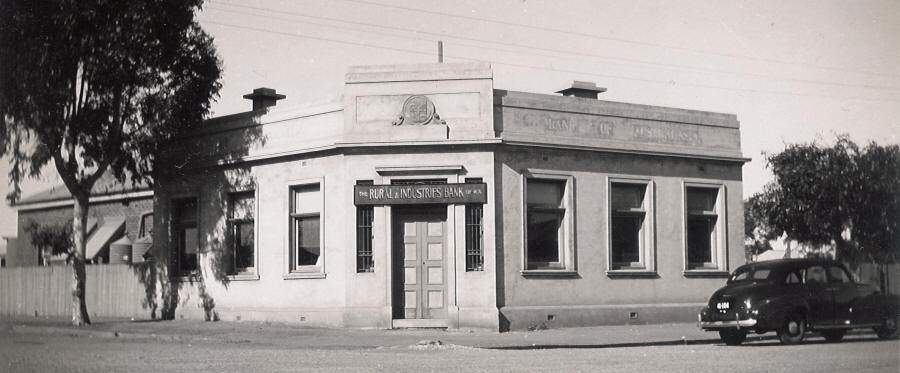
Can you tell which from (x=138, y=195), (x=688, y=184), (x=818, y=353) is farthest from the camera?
(x=138, y=195)

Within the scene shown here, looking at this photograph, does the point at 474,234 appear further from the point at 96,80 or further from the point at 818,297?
the point at 96,80

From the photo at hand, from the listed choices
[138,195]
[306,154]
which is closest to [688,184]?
[306,154]

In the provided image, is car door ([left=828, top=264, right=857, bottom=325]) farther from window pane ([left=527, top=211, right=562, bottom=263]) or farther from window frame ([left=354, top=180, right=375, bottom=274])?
window frame ([left=354, top=180, right=375, bottom=274])

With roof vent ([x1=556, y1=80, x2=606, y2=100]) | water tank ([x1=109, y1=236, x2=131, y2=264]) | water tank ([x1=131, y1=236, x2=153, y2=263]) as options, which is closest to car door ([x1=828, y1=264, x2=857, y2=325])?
roof vent ([x1=556, y1=80, x2=606, y2=100])

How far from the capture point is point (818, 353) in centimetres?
1489

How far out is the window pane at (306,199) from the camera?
74.7 feet

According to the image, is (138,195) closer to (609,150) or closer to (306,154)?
(306,154)

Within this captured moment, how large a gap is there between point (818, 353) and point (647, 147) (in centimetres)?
927

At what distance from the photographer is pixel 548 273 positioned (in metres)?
22.0

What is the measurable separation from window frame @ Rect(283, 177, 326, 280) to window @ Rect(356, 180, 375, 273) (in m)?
1.13

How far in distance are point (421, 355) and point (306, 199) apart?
9000mm

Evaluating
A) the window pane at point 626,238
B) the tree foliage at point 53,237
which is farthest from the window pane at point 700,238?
the tree foliage at point 53,237

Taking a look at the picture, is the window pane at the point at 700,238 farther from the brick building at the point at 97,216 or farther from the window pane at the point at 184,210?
the brick building at the point at 97,216

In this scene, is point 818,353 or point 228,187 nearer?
point 818,353
